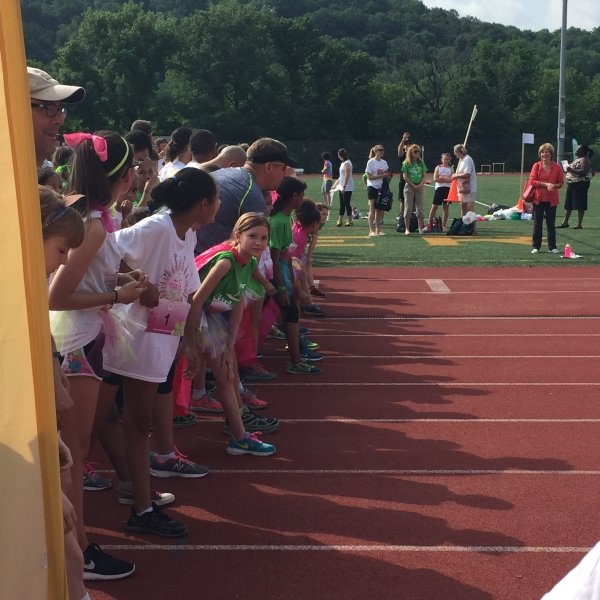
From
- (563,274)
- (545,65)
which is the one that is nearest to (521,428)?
(563,274)

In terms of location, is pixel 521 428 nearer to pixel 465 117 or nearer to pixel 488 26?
pixel 465 117

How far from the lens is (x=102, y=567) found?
4.14 metres

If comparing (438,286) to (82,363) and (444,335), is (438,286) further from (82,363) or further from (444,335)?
(82,363)

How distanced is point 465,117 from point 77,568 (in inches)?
3076

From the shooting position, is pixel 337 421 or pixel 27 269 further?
pixel 337 421

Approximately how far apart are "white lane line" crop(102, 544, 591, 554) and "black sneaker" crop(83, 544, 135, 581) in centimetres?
29

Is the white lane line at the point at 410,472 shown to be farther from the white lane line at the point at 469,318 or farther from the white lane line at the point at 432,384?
the white lane line at the point at 469,318

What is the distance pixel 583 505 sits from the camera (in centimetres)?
502

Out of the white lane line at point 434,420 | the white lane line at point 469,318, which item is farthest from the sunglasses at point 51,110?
the white lane line at point 469,318

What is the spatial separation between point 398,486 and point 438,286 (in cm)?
792

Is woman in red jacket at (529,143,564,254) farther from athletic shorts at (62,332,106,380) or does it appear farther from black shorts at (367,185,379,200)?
athletic shorts at (62,332,106,380)

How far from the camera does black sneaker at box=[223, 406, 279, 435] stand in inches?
251

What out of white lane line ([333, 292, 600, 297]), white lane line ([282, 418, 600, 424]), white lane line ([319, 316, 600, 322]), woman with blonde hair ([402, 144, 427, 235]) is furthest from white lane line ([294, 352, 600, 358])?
woman with blonde hair ([402, 144, 427, 235])

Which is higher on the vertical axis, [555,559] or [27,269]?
[27,269]
